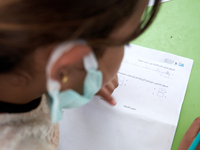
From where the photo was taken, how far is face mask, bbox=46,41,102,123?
0.31 meters

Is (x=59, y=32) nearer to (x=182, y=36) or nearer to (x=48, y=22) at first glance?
(x=48, y=22)

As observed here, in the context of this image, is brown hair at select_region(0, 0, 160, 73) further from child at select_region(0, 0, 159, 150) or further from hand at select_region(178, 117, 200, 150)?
hand at select_region(178, 117, 200, 150)

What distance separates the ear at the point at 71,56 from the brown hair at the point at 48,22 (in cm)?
2

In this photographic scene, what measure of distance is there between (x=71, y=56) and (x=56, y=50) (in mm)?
23

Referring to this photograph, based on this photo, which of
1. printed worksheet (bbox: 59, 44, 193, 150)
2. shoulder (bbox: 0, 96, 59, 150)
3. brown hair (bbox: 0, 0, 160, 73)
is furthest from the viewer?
printed worksheet (bbox: 59, 44, 193, 150)

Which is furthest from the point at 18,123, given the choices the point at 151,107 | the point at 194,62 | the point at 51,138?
the point at 194,62

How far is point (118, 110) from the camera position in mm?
589

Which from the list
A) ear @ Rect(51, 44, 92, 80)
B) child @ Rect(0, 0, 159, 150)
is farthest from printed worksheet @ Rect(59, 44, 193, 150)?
ear @ Rect(51, 44, 92, 80)

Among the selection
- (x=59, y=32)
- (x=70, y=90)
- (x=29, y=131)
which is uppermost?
(x=59, y=32)

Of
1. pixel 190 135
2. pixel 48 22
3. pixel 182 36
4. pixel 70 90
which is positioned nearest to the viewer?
pixel 48 22

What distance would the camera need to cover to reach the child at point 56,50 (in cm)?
28

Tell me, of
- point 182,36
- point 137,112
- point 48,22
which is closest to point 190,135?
point 137,112

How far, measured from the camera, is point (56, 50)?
12.2 inches

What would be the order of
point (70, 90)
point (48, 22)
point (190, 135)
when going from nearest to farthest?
point (48, 22) → point (70, 90) → point (190, 135)
